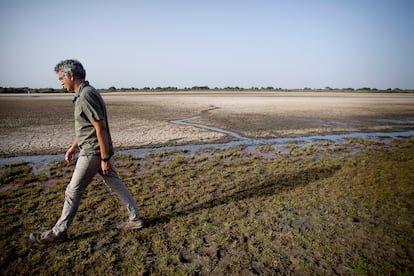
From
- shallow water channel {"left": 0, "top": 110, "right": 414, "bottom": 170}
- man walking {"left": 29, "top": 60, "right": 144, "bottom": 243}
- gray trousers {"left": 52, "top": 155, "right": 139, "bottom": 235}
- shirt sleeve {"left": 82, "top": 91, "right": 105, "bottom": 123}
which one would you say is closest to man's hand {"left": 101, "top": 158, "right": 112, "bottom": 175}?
man walking {"left": 29, "top": 60, "right": 144, "bottom": 243}

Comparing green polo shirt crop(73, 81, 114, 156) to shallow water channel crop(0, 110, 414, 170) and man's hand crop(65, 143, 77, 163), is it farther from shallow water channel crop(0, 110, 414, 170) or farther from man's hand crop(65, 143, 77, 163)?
shallow water channel crop(0, 110, 414, 170)

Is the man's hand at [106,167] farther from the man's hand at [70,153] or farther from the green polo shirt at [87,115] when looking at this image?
the man's hand at [70,153]

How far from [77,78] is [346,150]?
39.2ft

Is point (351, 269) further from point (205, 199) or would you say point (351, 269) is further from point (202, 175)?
point (202, 175)

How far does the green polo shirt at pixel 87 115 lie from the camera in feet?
11.2

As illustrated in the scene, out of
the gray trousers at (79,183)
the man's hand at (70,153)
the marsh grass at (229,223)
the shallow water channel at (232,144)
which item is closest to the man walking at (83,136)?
the gray trousers at (79,183)

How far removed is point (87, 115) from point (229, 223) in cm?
317

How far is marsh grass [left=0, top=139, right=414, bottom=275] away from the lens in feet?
11.6

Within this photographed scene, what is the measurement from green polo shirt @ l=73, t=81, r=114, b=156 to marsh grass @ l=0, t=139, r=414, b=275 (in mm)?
Result: 1713

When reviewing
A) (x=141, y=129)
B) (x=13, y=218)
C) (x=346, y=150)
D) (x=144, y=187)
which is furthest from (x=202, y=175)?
(x=141, y=129)

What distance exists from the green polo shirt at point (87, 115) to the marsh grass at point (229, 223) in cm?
171

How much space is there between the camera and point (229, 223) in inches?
184

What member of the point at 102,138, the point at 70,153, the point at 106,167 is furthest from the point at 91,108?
the point at 70,153

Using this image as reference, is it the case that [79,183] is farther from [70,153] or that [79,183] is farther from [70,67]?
[70,67]
